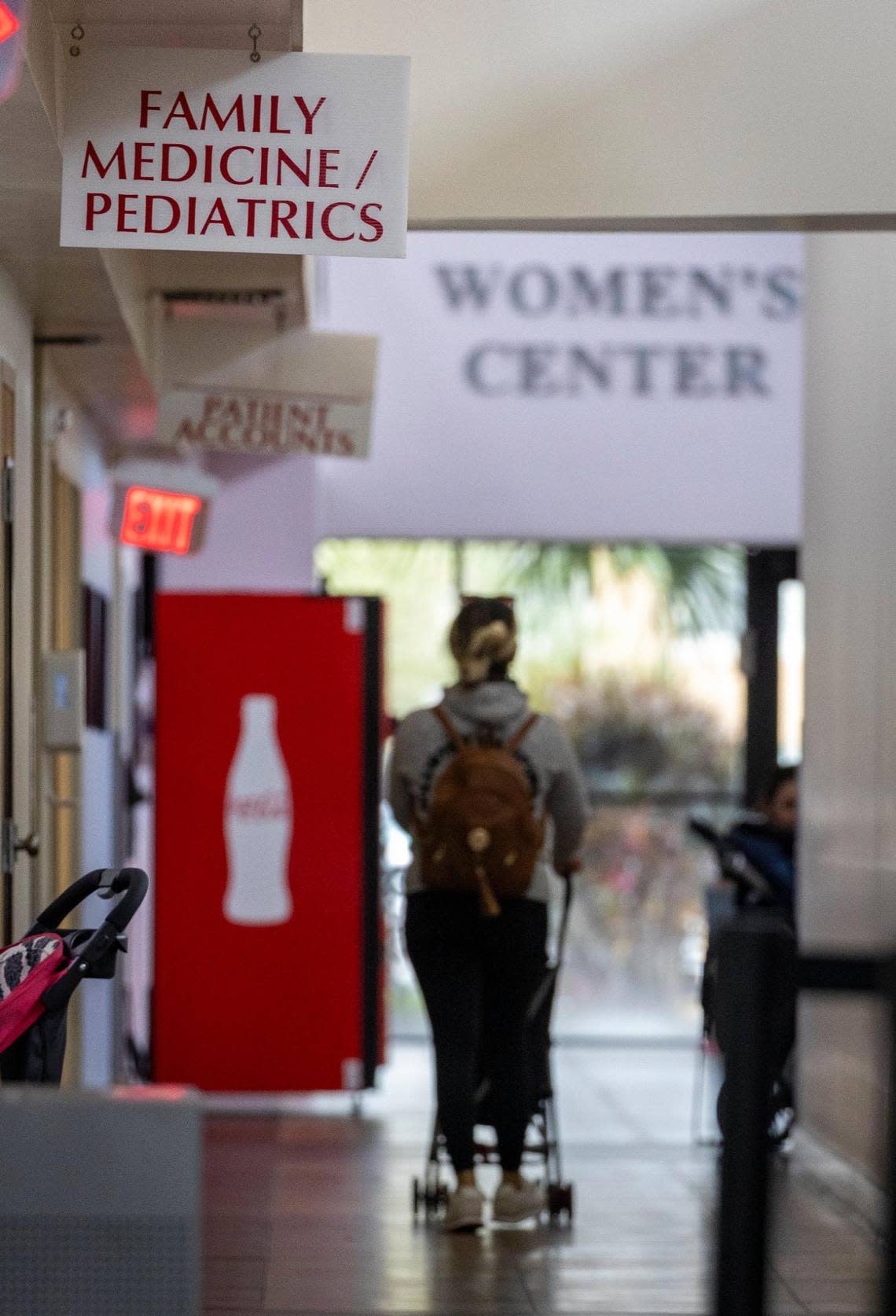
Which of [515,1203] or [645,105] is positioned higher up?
[645,105]

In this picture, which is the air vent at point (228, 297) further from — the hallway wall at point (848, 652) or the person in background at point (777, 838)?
the person in background at point (777, 838)

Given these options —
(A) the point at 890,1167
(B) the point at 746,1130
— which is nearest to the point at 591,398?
(B) the point at 746,1130

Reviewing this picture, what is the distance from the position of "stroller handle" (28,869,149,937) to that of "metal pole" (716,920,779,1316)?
1801 millimetres

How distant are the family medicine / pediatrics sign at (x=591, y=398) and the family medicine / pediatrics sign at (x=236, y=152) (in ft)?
17.5

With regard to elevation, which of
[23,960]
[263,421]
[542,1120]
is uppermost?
[263,421]

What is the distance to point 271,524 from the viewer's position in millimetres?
8750

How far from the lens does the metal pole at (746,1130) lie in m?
2.17

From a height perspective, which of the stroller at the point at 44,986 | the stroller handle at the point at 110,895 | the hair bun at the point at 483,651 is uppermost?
the hair bun at the point at 483,651

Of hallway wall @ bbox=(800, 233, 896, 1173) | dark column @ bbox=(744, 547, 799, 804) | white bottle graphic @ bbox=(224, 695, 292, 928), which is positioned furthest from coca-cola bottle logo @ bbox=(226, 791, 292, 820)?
dark column @ bbox=(744, 547, 799, 804)

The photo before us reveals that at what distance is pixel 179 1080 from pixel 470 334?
381 cm

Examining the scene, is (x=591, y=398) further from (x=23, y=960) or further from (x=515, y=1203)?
(x=23, y=960)

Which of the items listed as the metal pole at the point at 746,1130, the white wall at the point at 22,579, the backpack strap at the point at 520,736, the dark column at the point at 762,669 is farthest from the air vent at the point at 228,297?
the dark column at the point at 762,669

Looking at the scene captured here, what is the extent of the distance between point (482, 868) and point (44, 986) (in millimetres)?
1775

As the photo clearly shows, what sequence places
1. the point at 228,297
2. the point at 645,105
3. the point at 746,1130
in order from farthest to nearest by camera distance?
1. the point at 228,297
2. the point at 645,105
3. the point at 746,1130
